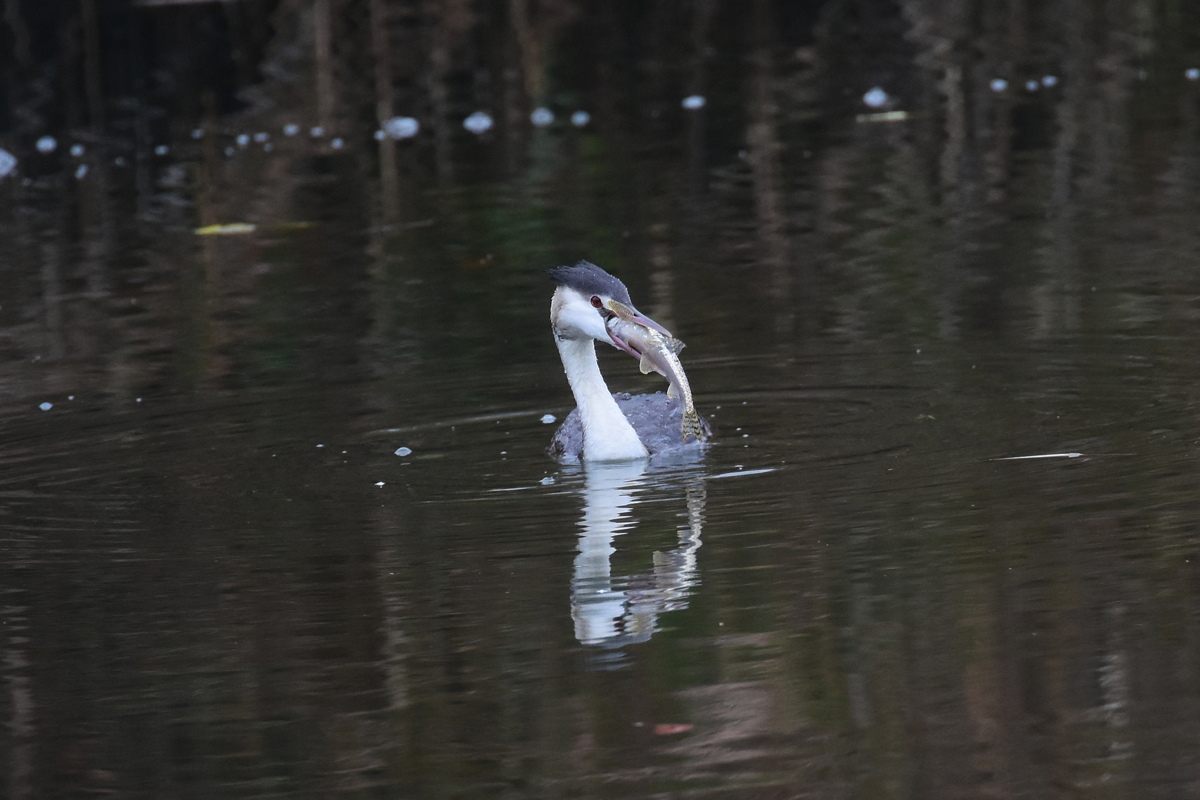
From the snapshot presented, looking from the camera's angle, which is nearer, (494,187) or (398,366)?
(398,366)

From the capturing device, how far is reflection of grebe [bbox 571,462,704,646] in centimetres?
642

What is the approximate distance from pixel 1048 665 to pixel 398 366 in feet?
18.9

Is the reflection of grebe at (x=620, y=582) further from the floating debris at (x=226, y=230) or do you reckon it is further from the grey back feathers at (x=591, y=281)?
the floating debris at (x=226, y=230)

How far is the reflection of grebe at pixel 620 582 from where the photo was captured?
253 inches

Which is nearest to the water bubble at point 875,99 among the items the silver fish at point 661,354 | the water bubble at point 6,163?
the water bubble at point 6,163

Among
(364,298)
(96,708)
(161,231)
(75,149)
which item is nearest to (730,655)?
(96,708)

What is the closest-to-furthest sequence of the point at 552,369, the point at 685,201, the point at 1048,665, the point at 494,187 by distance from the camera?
the point at 1048,665 → the point at 552,369 → the point at 685,201 → the point at 494,187

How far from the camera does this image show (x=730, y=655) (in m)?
5.98

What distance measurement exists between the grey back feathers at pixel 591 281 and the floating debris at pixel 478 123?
11.5 meters

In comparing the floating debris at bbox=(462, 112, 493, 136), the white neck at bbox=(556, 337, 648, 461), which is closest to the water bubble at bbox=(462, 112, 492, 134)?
the floating debris at bbox=(462, 112, 493, 136)

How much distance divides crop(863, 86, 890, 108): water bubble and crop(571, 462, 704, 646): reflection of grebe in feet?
41.4

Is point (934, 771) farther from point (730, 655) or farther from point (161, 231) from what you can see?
point (161, 231)

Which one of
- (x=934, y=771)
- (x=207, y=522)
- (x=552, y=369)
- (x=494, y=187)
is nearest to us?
(x=934, y=771)

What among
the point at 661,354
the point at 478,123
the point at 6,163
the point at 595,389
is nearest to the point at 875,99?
the point at 478,123
